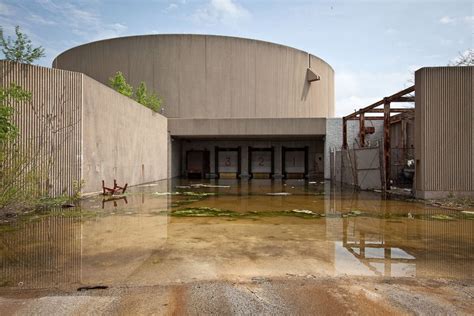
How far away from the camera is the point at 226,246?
18.7 ft

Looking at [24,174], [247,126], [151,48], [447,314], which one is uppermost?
[151,48]

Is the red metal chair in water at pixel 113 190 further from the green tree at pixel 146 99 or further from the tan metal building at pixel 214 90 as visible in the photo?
the tan metal building at pixel 214 90

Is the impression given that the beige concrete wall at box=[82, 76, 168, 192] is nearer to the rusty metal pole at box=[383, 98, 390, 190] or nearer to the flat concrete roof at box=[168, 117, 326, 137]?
the flat concrete roof at box=[168, 117, 326, 137]

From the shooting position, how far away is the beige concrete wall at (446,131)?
1172 cm

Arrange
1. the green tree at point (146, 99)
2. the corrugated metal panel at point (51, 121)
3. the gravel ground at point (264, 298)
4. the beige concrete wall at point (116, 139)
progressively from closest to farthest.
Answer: the gravel ground at point (264, 298) < the corrugated metal panel at point (51, 121) < the beige concrete wall at point (116, 139) < the green tree at point (146, 99)

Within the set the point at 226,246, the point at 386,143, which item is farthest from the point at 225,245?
the point at 386,143

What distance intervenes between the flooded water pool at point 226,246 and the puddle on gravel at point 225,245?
0.05ft

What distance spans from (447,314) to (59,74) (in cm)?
1183

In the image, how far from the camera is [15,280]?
416cm

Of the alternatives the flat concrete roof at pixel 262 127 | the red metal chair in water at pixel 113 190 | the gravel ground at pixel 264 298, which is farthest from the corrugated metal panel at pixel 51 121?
the flat concrete roof at pixel 262 127

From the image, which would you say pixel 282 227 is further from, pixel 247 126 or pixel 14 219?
pixel 247 126

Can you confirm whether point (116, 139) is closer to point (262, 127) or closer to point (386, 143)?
point (262, 127)

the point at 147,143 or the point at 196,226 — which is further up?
the point at 147,143

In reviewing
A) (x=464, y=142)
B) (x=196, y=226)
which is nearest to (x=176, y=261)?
(x=196, y=226)
